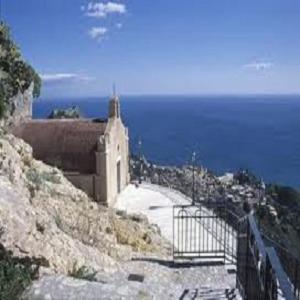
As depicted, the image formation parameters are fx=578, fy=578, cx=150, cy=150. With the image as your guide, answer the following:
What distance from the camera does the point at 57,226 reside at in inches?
518

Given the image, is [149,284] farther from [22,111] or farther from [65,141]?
[65,141]

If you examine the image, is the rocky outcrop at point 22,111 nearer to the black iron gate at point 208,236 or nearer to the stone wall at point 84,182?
the stone wall at point 84,182

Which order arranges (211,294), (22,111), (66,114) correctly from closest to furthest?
(211,294), (22,111), (66,114)

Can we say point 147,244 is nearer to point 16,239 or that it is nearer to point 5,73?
point 5,73

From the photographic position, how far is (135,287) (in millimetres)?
8703

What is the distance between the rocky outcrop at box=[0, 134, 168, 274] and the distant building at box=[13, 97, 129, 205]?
6.11 m

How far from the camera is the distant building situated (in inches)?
1138

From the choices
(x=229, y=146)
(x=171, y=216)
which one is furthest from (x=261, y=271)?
(x=229, y=146)

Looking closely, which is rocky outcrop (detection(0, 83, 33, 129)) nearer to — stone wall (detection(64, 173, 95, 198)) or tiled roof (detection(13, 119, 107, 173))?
tiled roof (detection(13, 119, 107, 173))

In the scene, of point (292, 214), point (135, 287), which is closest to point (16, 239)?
point (135, 287)

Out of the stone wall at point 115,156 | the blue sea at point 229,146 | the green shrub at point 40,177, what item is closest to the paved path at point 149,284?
the green shrub at point 40,177

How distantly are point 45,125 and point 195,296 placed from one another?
22.4 metres

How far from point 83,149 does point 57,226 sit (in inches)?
654

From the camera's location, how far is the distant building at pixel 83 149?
94.8 feet
